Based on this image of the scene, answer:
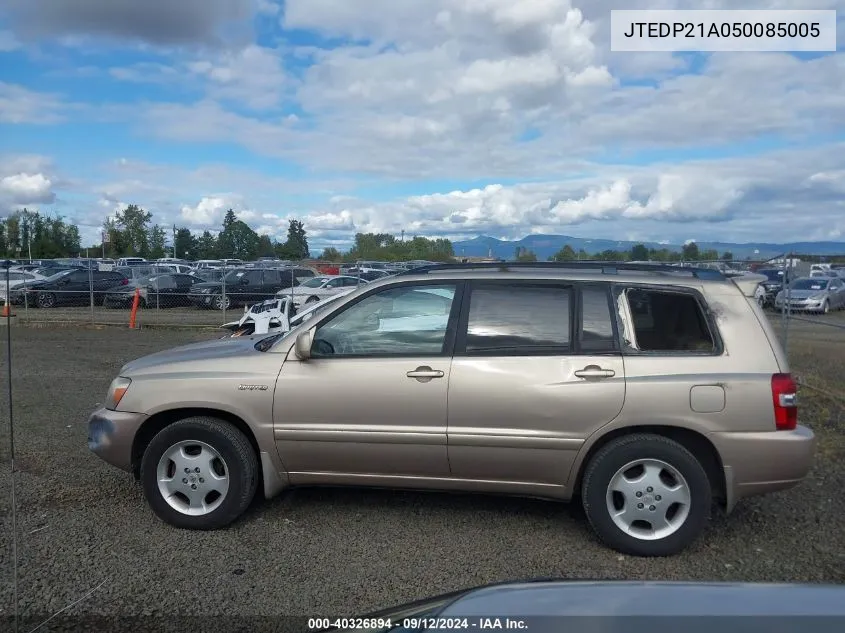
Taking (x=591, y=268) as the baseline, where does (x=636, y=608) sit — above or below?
below

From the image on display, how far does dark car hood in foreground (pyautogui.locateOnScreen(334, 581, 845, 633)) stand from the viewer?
179 cm

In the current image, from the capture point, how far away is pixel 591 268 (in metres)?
5.07

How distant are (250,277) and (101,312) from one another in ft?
15.9

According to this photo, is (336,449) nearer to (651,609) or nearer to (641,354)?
(641,354)

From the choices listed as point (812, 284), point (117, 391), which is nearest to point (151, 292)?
point (117, 391)

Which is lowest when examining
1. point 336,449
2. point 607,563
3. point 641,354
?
point 607,563

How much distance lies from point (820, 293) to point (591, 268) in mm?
23646

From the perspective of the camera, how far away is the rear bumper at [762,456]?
435 centimetres

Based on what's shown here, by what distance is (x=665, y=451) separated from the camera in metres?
4.39

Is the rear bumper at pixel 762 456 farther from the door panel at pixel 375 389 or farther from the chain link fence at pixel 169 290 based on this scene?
the chain link fence at pixel 169 290

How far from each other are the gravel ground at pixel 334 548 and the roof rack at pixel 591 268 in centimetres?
166

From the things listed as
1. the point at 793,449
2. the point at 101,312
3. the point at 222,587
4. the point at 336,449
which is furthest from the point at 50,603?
the point at 101,312

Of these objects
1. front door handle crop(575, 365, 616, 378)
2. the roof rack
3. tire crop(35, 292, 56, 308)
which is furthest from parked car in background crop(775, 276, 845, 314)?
tire crop(35, 292, 56, 308)

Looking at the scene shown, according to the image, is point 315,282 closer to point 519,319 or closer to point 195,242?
point 519,319
